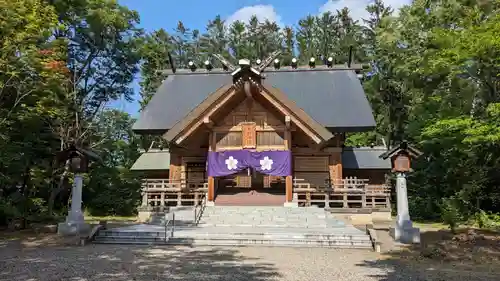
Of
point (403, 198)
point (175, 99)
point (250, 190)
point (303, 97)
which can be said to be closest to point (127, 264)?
point (403, 198)

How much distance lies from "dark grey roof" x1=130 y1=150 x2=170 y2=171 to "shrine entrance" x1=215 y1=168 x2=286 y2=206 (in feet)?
16.4

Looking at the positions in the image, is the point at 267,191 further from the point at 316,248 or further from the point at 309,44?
the point at 309,44

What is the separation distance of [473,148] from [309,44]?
101ft

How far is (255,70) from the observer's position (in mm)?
17188

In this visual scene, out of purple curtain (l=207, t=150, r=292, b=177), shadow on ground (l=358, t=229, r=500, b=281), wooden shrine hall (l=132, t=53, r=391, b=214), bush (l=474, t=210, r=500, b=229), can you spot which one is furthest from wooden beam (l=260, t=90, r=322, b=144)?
bush (l=474, t=210, r=500, b=229)

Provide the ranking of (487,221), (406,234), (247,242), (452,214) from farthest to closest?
(487,221)
(452,214)
(247,242)
(406,234)

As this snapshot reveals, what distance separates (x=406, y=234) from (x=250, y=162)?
7.59 metres

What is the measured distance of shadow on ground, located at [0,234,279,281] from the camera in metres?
7.70

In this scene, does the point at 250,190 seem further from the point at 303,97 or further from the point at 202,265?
the point at 202,265

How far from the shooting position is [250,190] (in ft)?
63.0

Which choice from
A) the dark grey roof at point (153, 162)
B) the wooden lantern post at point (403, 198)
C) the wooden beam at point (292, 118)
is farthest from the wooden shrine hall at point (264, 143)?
the wooden lantern post at point (403, 198)

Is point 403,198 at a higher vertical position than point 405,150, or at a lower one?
lower

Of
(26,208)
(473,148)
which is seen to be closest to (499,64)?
(473,148)

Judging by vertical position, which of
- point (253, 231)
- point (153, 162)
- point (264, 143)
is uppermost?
point (264, 143)
